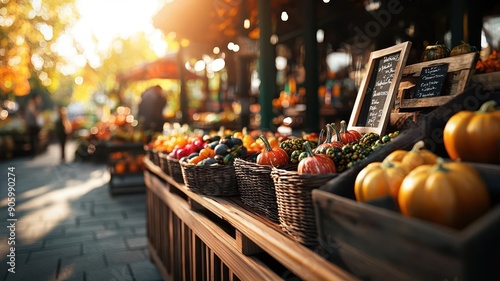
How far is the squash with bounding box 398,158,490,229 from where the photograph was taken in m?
1.07

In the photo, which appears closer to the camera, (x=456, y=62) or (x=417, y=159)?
(x=417, y=159)

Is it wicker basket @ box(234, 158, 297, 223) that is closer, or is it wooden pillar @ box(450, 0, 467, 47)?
wicker basket @ box(234, 158, 297, 223)

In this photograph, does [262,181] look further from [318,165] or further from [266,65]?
[266,65]

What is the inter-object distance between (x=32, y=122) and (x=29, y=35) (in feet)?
18.0

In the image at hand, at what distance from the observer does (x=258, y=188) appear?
2.04m

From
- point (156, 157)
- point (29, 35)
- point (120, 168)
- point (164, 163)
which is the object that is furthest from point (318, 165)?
point (29, 35)

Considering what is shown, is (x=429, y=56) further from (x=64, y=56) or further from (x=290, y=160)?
(x=64, y=56)

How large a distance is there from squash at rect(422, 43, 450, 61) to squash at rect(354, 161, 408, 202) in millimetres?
995

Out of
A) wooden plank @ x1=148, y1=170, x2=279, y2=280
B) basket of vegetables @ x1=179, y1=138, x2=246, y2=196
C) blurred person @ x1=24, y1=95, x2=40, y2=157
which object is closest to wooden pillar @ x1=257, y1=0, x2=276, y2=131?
→ wooden plank @ x1=148, y1=170, x2=279, y2=280

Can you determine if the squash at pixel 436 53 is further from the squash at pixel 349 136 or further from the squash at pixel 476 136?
the squash at pixel 476 136

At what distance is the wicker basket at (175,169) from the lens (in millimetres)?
3229

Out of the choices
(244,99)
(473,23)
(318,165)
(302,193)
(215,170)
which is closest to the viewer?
(302,193)

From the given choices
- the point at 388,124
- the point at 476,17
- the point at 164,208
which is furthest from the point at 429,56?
the point at 476,17

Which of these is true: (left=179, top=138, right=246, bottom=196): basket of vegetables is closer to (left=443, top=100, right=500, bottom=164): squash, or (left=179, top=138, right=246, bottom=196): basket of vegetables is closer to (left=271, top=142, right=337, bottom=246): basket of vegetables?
(left=271, top=142, right=337, bottom=246): basket of vegetables
